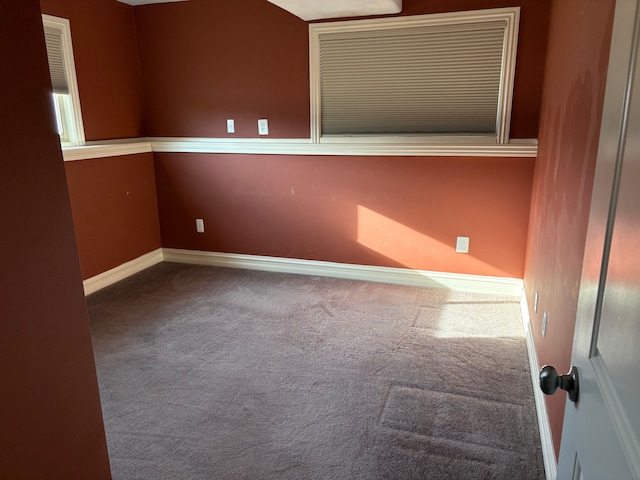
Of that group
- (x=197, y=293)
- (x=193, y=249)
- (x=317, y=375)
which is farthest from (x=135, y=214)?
(x=317, y=375)

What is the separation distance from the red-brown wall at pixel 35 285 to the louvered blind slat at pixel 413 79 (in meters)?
2.86

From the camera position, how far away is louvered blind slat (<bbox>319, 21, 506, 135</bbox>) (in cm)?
338

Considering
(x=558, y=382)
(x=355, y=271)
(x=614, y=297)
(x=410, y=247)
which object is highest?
(x=614, y=297)

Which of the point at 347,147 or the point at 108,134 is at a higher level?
the point at 108,134

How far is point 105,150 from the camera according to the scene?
380 cm

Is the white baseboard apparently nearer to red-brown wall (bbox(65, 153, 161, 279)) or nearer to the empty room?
the empty room

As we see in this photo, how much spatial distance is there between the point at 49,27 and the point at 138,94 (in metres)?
0.95

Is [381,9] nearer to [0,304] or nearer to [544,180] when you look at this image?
[544,180]

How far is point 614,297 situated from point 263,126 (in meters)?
3.59

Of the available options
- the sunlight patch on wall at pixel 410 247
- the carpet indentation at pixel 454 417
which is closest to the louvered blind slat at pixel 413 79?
the sunlight patch on wall at pixel 410 247

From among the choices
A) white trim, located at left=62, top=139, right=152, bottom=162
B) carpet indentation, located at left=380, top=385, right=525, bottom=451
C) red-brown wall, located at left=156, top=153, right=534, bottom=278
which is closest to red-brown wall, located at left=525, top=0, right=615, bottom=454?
carpet indentation, located at left=380, top=385, right=525, bottom=451

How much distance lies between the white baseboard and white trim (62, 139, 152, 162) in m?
3.29

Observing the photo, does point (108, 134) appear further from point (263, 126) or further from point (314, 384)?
point (314, 384)

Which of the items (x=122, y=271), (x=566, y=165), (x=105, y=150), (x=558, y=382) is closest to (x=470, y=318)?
(x=566, y=165)
